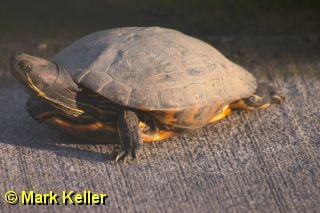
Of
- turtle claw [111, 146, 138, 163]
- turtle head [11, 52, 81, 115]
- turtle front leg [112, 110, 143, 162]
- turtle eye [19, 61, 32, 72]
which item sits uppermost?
turtle eye [19, 61, 32, 72]

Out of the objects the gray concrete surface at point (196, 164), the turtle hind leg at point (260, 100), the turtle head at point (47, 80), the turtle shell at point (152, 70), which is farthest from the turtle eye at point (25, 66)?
the turtle hind leg at point (260, 100)

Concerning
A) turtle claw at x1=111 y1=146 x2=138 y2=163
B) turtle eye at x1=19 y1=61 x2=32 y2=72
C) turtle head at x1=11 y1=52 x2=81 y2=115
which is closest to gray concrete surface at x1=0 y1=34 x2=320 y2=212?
turtle claw at x1=111 y1=146 x2=138 y2=163

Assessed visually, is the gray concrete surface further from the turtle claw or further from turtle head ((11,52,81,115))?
turtle head ((11,52,81,115))

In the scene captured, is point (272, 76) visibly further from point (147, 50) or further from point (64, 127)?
point (64, 127)

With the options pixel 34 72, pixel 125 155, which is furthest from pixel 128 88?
pixel 34 72

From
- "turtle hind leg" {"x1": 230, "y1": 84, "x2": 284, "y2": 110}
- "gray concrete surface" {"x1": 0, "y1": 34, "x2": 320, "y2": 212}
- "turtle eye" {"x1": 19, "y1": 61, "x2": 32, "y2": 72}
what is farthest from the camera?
"turtle hind leg" {"x1": 230, "y1": 84, "x2": 284, "y2": 110}
